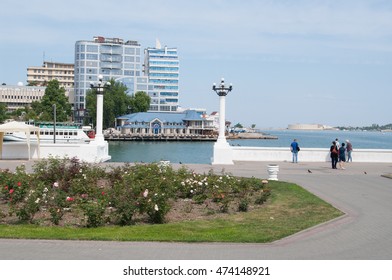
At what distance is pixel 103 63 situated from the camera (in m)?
161

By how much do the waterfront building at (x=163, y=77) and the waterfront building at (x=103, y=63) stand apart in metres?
11.0

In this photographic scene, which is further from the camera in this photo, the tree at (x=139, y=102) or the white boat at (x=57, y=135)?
the tree at (x=139, y=102)

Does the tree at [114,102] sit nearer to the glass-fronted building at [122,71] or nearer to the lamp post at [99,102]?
the glass-fronted building at [122,71]

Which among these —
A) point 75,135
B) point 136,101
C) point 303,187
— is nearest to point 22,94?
point 136,101

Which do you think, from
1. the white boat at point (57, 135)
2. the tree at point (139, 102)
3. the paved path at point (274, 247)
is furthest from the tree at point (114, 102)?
the paved path at point (274, 247)

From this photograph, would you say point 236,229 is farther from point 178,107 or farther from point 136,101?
point 178,107

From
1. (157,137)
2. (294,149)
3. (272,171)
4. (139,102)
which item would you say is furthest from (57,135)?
(139,102)

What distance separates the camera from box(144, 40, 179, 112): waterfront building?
574 feet

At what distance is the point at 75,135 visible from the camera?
81750 millimetres

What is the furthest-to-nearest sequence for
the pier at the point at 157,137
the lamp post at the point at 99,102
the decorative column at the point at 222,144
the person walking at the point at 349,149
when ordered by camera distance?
the pier at the point at 157,137 < the person walking at the point at 349,149 < the lamp post at the point at 99,102 < the decorative column at the point at 222,144

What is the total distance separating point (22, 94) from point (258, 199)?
171145 millimetres

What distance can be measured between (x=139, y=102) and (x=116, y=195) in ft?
447

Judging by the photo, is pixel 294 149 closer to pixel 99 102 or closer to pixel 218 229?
pixel 99 102

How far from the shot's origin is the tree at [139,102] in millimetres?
147387
